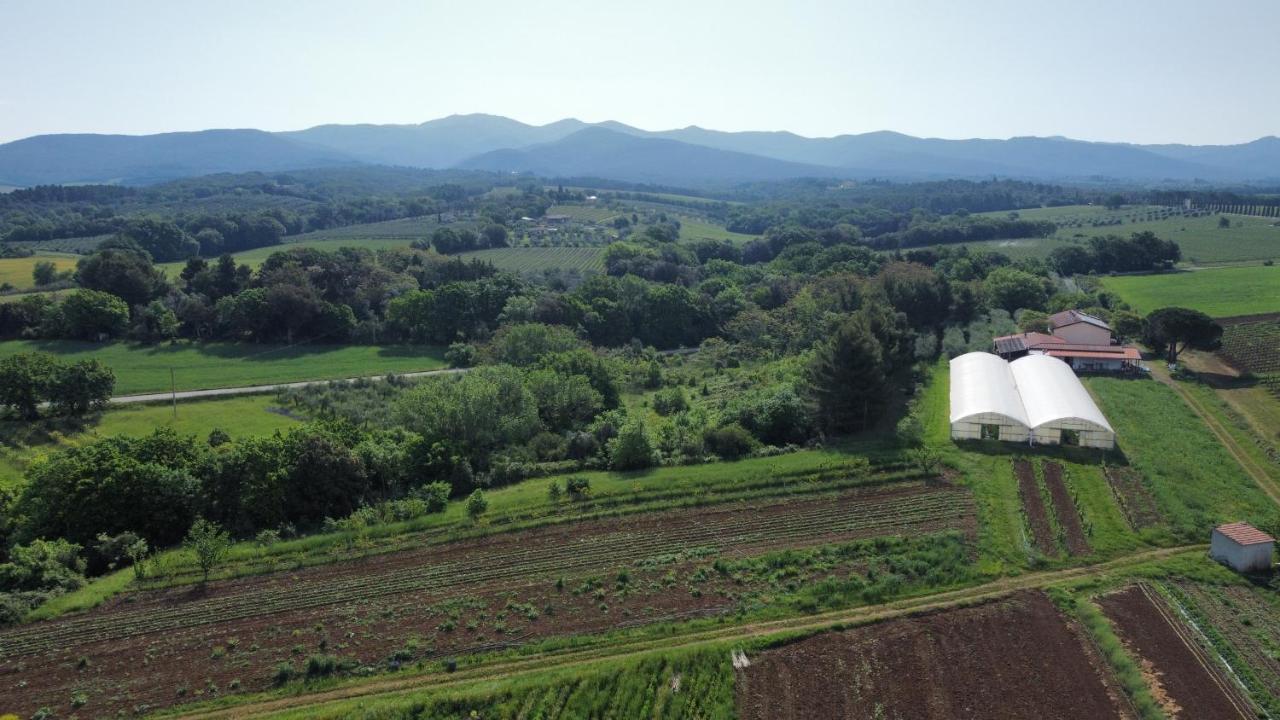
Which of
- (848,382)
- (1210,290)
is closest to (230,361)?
(848,382)

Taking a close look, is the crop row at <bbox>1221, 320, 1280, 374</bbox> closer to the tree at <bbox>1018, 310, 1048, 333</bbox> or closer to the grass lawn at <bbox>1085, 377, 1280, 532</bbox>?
the grass lawn at <bbox>1085, 377, 1280, 532</bbox>

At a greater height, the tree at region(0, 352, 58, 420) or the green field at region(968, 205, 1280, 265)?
the green field at region(968, 205, 1280, 265)

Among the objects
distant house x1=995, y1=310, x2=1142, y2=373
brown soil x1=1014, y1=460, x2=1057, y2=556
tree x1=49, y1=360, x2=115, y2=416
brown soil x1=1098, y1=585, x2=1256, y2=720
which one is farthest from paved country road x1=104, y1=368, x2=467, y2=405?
brown soil x1=1098, y1=585, x2=1256, y2=720

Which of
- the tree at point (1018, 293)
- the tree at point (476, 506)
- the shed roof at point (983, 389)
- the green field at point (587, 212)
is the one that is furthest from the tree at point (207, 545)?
the green field at point (587, 212)

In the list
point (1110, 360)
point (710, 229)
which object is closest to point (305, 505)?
point (1110, 360)

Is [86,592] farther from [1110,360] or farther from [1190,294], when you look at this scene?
[1190,294]
